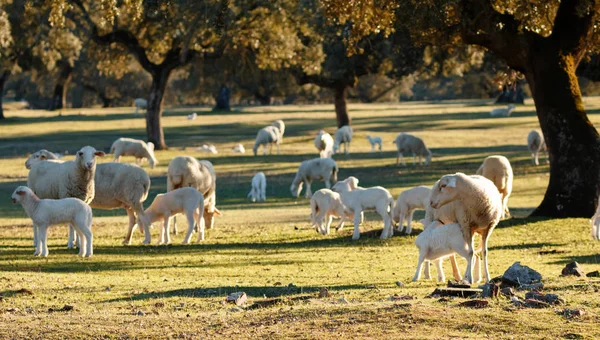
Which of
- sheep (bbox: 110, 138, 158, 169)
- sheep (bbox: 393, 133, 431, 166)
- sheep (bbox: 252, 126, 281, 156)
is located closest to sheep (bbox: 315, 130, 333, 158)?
sheep (bbox: 393, 133, 431, 166)

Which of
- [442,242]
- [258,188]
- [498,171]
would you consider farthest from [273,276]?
[258,188]

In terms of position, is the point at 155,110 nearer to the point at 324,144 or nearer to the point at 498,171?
the point at 324,144

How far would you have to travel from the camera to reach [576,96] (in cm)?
2172

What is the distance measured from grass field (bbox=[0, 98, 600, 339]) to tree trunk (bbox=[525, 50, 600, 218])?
0.77m

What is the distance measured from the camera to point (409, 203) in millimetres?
19109

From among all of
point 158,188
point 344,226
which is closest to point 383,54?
point 158,188

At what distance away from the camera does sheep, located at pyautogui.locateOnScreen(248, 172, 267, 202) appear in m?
29.1

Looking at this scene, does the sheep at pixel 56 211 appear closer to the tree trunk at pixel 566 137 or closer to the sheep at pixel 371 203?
the sheep at pixel 371 203

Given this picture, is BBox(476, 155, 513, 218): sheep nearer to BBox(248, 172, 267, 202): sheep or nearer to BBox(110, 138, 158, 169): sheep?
BBox(248, 172, 267, 202): sheep

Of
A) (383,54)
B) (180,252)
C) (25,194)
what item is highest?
(383,54)

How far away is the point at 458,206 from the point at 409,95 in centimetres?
11311

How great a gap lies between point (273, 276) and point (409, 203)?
5.35 metres

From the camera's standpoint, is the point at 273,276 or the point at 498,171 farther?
the point at 498,171

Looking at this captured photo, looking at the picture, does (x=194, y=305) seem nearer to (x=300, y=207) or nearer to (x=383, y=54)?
(x=300, y=207)
